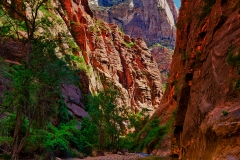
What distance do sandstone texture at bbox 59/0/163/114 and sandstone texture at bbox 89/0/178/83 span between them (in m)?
52.9

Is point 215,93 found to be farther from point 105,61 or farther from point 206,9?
point 105,61

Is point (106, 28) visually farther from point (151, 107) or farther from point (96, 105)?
point (96, 105)

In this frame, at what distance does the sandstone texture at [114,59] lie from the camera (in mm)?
62562

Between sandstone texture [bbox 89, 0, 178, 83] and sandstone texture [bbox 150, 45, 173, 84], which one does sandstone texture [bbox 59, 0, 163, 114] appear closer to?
sandstone texture [bbox 150, 45, 173, 84]

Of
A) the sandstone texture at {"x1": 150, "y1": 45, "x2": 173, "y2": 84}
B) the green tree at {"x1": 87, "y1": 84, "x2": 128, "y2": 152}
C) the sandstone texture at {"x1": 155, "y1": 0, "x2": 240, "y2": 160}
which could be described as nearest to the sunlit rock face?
the sandstone texture at {"x1": 150, "y1": 45, "x2": 173, "y2": 84}

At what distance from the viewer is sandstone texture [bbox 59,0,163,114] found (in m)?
62.6

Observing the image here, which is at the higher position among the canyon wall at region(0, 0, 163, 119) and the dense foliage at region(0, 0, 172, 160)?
the canyon wall at region(0, 0, 163, 119)

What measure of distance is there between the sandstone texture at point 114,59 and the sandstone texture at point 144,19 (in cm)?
5289

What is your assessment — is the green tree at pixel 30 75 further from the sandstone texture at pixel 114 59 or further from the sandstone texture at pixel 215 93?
the sandstone texture at pixel 114 59

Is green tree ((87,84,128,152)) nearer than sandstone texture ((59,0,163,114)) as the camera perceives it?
Yes

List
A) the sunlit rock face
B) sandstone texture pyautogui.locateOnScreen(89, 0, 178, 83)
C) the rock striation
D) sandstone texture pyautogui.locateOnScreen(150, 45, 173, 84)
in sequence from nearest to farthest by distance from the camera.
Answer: sandstone texture pyautogui.locateOnScreen(150, 45, 173, 84), sandstone texture pyautogui.locateOnScreen(89, 0, 178, 83), the rock striation, the sunlit rock face

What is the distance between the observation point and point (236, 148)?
8.30 metres

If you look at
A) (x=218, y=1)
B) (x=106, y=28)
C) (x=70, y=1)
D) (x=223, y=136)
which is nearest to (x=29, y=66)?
(x=223, y=136)

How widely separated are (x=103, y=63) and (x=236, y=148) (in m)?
69.1
